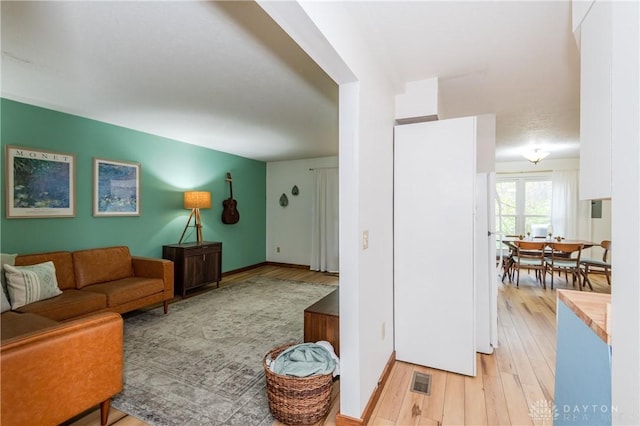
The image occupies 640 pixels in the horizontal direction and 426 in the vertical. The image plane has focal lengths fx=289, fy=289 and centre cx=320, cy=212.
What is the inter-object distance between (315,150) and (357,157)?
379 centimetres

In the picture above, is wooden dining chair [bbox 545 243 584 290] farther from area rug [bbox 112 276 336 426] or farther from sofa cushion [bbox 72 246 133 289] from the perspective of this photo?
sofa cushion [bbox 72 246 133 289]

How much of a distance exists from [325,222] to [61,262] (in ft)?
13.2

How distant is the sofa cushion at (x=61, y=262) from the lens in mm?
2775

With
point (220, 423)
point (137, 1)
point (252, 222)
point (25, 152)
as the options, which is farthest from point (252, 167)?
point (220, 423)

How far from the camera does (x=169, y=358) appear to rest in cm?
243

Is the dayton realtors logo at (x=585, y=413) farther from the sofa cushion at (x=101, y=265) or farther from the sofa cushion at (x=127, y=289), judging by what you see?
the sofa cushion at (x=101, y=265)

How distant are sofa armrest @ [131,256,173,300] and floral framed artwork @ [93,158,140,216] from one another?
28.8 inches

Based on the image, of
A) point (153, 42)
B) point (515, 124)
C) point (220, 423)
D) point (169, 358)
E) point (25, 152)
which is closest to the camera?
point (220, 423)

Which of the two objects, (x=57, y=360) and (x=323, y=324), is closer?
(x=57, y=360)

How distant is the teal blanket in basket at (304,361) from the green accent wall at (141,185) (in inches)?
120

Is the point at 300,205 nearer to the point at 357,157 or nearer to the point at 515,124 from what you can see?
the point at 515,124

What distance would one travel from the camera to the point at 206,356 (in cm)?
246

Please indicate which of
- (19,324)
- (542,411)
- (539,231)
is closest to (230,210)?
(19,324)

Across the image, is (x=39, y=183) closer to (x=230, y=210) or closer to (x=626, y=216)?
(x=230, y=210)
